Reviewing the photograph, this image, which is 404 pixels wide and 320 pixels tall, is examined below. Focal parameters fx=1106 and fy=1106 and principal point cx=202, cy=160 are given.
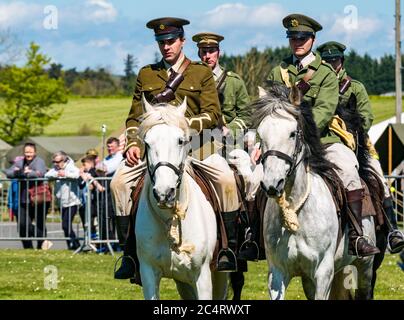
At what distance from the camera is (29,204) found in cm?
2233

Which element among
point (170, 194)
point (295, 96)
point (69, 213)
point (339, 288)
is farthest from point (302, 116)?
point (69, 213)

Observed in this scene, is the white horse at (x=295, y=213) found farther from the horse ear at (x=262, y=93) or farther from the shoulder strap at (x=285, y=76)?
the shoulder strap at (x=285, y=76)

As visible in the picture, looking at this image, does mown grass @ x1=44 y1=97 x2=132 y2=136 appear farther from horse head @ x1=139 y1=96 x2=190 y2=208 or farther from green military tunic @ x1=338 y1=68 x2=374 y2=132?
horse head @ x1=139 y1=96 x2=190 y2=208

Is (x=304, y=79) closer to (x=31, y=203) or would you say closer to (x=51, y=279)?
(x=51, y=279)

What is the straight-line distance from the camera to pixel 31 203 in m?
22.3

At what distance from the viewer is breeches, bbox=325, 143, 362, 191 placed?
11.5 metres

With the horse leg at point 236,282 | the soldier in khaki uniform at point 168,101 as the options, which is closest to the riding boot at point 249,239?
the soldier in khaki uniform at point 168,101

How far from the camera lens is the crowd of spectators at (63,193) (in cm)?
2172

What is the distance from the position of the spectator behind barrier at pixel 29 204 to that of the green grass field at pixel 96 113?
163ft

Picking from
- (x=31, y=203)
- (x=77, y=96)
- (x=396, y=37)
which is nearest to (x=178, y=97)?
(x=31, y=203)

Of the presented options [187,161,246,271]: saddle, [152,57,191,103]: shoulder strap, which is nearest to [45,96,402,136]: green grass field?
[152,57,191,103]: shoulder strap

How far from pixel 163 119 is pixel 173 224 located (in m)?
0.97

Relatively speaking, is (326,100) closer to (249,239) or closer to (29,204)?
(249,239)
